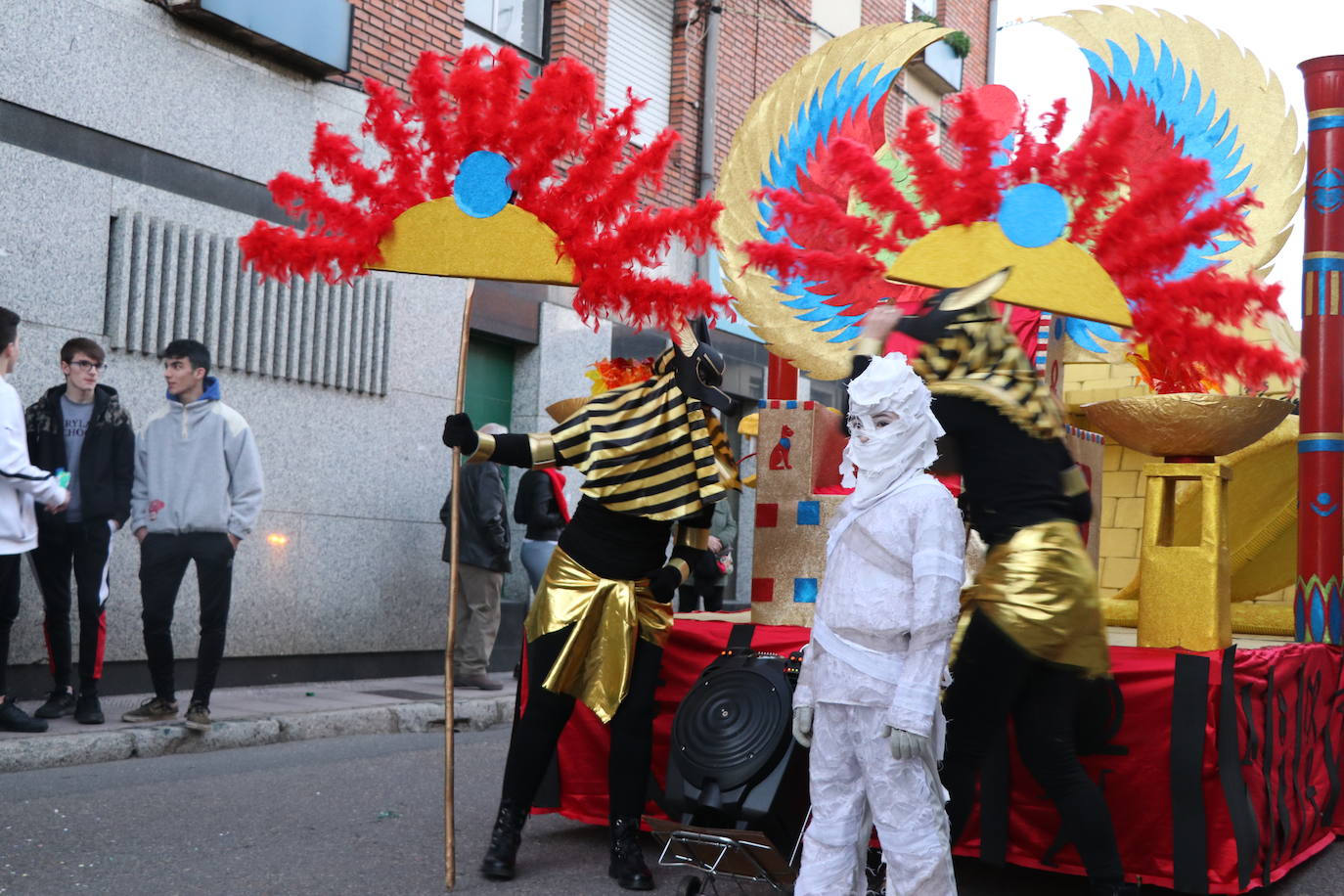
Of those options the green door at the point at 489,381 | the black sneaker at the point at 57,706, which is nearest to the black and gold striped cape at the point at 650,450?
the black sneaker at the point at 57,706

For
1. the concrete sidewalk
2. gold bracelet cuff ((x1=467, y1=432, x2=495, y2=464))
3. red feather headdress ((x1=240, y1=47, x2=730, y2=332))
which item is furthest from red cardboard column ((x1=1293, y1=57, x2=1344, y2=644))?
the concrete sidewalk

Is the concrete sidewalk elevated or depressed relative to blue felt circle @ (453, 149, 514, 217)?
depressed

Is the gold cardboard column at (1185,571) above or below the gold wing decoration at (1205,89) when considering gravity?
below

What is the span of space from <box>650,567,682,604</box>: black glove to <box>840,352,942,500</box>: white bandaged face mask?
110 cm

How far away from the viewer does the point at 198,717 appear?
6777 mm

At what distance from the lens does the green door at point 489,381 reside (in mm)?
11180

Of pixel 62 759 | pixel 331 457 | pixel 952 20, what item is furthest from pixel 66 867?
pixel 952 20

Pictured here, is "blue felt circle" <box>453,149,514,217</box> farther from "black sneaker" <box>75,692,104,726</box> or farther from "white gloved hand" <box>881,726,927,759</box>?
"black sneaker" <box>75,692,104,726</box>

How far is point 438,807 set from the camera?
17.8 ft

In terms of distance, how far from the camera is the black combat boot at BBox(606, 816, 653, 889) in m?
4.27

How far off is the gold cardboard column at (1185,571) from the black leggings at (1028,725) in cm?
86

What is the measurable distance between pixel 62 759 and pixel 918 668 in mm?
4559

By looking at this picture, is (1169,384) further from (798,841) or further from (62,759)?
(62,759)

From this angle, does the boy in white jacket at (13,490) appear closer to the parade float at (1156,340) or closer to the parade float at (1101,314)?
the parade float at (1101,314)
